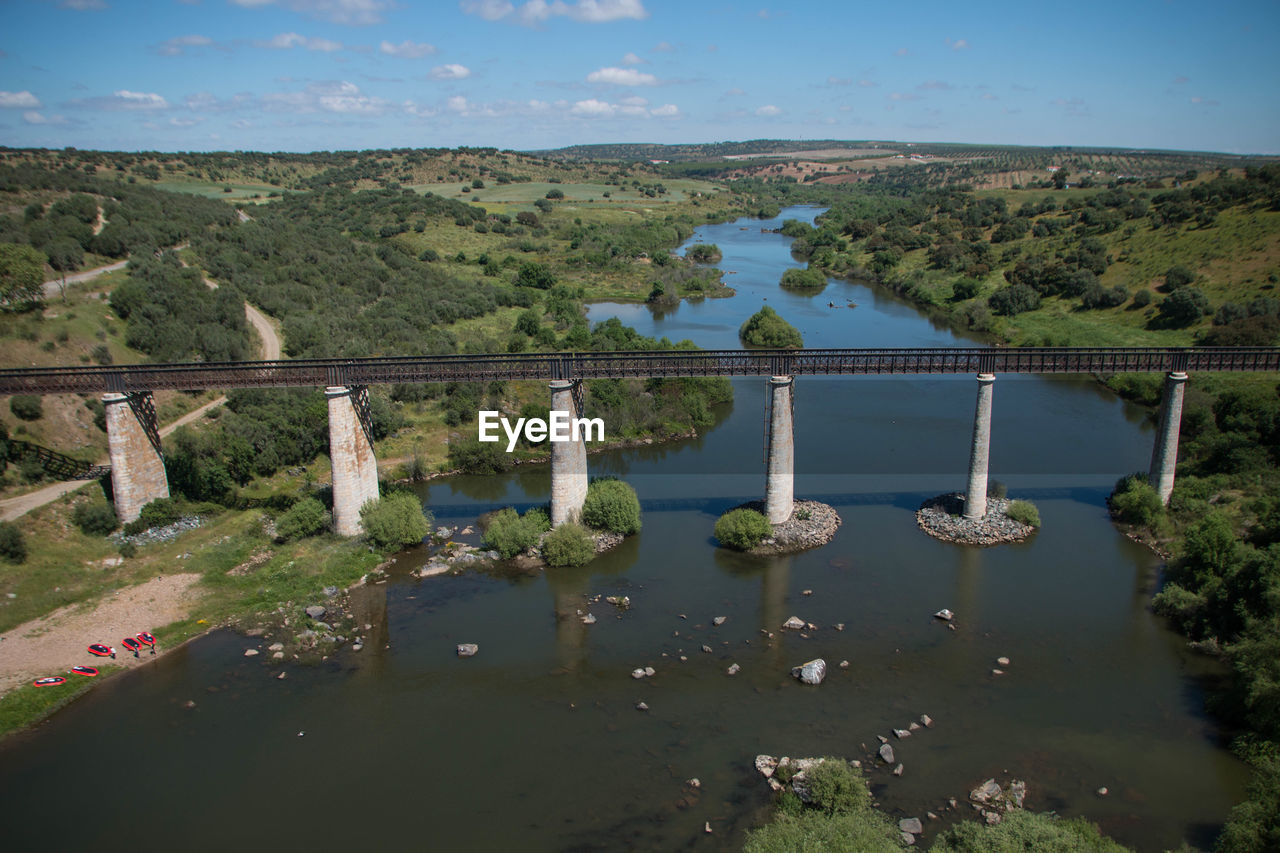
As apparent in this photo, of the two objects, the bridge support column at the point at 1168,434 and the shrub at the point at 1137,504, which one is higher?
the bridge support column at the point at 1168,434

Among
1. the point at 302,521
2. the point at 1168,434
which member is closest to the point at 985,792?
the point at 1168,434

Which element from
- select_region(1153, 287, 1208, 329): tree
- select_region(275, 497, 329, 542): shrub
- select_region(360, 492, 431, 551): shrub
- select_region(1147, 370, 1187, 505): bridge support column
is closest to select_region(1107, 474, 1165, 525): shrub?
select_region(1147, 370, 1187, 505): bridge support column

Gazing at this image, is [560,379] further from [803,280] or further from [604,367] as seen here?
[803,280]

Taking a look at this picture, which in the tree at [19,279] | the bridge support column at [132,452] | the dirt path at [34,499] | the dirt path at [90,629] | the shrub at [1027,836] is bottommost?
the dirt path at [90,629]

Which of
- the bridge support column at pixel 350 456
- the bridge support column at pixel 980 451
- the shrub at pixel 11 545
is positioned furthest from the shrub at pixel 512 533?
the bridge support column at pixel 980 451

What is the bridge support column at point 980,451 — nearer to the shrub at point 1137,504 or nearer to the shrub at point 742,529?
the shrub at point 1137,504

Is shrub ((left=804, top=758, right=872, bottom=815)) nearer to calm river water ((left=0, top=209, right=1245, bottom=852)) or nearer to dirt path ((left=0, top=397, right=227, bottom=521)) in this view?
calm river water ((left=0, top=209, right=1245, bottom=852))
